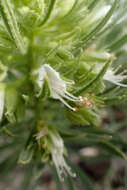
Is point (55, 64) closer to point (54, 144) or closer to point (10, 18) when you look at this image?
point (10, 18)

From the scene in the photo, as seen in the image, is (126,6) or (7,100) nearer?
(7,100)

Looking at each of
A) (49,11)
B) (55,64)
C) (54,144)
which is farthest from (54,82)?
(54,144)

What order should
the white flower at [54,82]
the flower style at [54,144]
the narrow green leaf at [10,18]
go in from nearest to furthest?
the narrow green leaf at [10,18], the white flower at [54,82], the flower style at [54,144]

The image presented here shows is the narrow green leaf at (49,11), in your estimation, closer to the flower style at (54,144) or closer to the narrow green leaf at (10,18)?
the narrow green leaf at (10,18)

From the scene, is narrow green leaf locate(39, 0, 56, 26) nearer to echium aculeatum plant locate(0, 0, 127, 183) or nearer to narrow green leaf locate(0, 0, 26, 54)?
echium aculeatum plant locate(0, 0, 127, 183)

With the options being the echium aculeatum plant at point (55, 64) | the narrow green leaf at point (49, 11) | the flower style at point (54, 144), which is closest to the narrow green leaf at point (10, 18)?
the echium aculeatum plant at point (55, 64)

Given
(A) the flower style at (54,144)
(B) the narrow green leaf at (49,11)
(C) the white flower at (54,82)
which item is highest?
(B) the narrow green leaf at (49,11)

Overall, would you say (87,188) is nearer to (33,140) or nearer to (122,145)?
(122,145)

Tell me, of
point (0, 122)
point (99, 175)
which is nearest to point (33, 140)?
point (0, 122)
